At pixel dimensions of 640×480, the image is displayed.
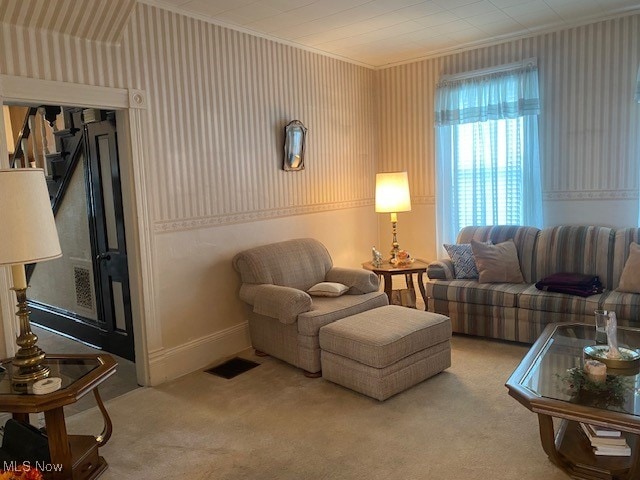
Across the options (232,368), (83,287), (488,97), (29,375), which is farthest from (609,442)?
(83,287)

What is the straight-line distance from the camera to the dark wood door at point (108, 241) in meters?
Result: 3.96

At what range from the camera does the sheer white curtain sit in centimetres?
467

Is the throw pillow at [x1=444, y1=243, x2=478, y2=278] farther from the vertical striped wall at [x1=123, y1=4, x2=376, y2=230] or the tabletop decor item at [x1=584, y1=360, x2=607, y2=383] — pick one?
the tabletop decor item at [x1=584, y1=360, x2=607, y2=383]

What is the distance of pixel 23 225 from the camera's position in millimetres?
2107

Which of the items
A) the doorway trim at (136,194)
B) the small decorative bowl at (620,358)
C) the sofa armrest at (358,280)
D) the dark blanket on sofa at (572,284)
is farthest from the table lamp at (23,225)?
the dark blanket on sofa at (572,284)

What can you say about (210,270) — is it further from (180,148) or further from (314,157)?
(314,157)

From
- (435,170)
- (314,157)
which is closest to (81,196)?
(314,157)

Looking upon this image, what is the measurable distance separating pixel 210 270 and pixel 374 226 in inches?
95.5

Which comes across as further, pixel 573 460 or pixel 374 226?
pixel 374 226

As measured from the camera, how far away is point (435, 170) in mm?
5348

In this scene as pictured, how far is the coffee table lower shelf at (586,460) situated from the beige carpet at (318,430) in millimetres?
90

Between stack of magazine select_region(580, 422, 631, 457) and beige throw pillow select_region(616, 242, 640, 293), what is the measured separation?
1756mm

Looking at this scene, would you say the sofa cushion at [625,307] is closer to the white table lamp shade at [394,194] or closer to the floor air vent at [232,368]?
the white table lamp shade at [394,194]

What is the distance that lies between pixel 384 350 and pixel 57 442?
5.96 ft
